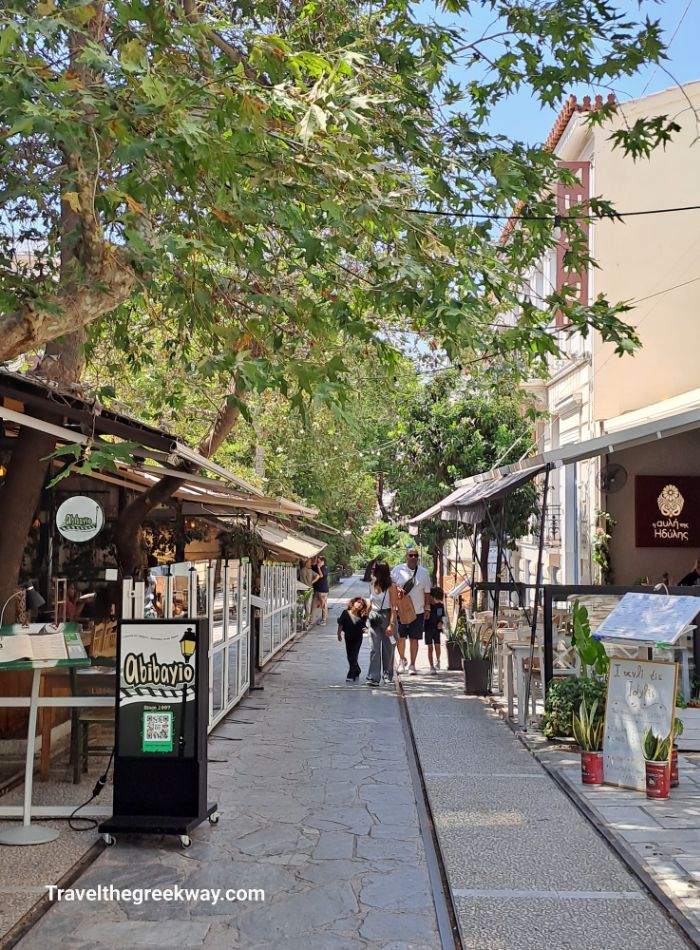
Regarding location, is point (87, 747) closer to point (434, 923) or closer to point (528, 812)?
point (528, 812)

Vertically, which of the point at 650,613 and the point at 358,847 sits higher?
the point at 650,613

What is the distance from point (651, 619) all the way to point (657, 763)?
4.10 ft

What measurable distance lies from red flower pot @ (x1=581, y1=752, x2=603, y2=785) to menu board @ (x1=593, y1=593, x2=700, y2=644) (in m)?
0.97

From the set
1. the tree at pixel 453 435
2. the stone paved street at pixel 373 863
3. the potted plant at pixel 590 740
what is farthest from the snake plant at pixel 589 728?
the tree at pixel 453 435

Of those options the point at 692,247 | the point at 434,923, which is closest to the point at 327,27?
the point at 434,923

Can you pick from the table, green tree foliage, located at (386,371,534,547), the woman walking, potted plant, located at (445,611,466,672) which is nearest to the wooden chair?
the table

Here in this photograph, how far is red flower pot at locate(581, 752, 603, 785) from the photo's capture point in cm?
833

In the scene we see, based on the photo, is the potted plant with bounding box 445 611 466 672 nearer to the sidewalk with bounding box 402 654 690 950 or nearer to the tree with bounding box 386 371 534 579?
the sidewalk with bounding box 402 654 690 950

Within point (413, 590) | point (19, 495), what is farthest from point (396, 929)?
point (413, 590)

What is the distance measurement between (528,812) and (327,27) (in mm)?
7377

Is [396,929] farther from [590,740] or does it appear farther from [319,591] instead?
[319,591]

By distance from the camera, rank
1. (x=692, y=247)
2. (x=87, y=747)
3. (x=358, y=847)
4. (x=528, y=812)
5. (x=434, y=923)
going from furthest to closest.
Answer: (x=692, y=247) → (x=87, y=747) → (x=528, y=812) → (x=358, y=847) → (x=434, y=923)

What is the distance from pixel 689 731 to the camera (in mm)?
9766

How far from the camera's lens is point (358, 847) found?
264 inches
